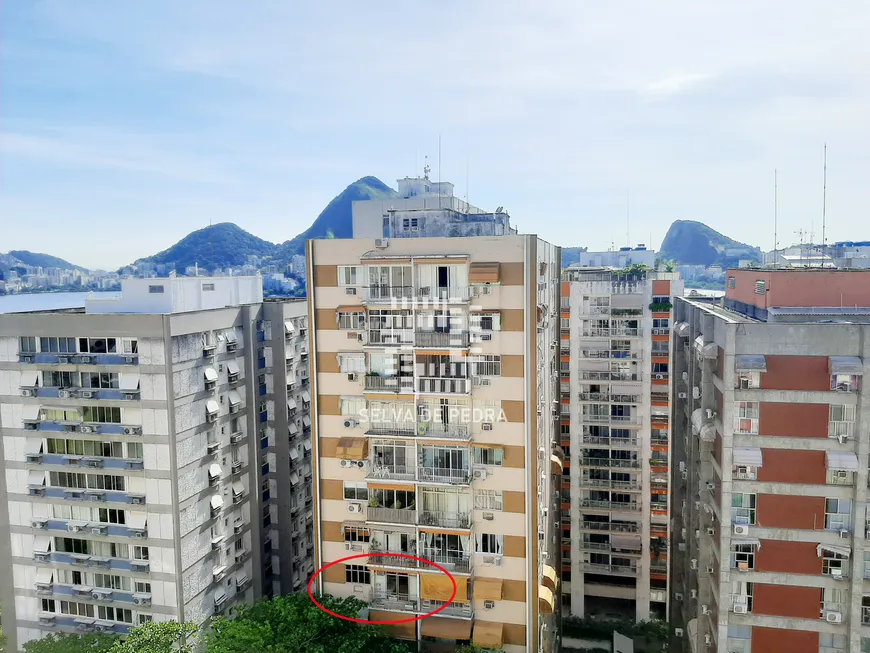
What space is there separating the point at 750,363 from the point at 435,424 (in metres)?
11.1

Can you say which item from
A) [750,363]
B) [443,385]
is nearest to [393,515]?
[443,385]

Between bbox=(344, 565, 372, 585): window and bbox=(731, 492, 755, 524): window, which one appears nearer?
bbox=(731, 492, 755, 524): window

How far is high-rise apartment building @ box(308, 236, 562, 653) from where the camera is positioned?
22.6m

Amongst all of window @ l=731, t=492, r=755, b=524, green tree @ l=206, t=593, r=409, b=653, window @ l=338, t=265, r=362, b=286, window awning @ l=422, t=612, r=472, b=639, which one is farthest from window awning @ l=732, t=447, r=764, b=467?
window @ l=338, t=265, r=362, b=286

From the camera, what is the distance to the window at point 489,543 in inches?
913

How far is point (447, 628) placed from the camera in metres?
23.1

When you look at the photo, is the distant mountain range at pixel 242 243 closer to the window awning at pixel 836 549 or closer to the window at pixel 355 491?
the window at pixel 355 491

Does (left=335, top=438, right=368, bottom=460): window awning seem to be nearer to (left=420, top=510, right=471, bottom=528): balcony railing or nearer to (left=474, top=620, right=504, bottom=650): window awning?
(left=420, top=510, right=471, bottom=528): balcony railing

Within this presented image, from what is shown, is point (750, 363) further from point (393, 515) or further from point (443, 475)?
point (393, 515)

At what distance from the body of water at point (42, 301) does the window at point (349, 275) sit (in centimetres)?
1293

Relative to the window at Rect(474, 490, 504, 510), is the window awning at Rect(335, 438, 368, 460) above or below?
above

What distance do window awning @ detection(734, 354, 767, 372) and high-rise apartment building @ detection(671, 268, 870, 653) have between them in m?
0.03

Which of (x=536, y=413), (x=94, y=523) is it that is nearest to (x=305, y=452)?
(x=94, y=523)

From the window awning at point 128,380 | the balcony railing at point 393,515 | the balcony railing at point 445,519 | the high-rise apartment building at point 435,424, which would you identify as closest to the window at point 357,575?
the high-rise apartment building at point 435,424
